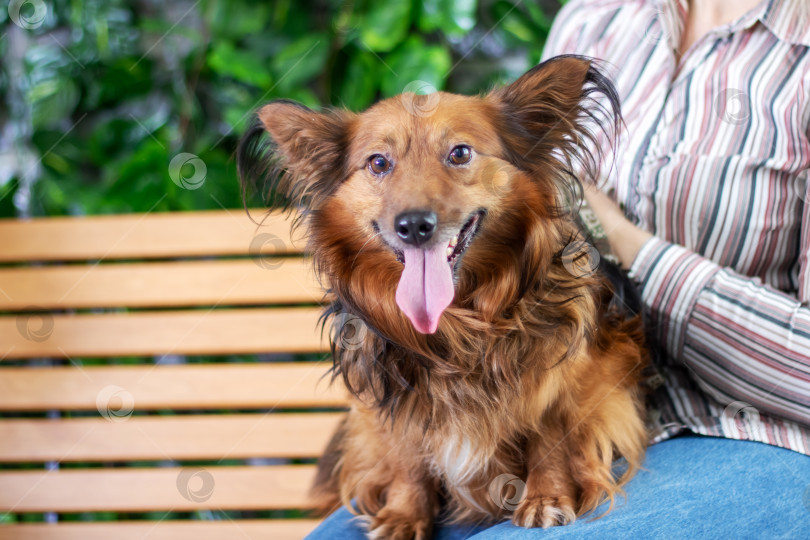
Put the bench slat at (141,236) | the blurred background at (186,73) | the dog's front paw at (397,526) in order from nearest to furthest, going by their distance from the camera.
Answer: the dog's front paw at (397,526)
the bench slat at (141,236)
the blurred background at (186,73)

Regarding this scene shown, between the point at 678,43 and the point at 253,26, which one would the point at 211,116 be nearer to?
the point at 253,26

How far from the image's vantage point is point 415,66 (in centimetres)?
227

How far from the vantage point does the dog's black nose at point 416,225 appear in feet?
3.38

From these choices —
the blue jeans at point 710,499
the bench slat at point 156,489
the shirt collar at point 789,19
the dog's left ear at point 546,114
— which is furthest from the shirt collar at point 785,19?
the bench slat at point 156,489

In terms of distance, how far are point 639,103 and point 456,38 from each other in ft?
4.01

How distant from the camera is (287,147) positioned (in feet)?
4.08

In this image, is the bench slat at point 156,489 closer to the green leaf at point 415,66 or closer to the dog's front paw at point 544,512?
the dog's front paw at point 544,512

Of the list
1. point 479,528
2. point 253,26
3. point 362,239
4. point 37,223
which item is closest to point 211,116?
point 253,26

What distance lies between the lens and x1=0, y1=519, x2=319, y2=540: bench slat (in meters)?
2.07

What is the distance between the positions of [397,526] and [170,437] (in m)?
1.19

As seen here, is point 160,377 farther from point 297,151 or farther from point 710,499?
point 710,499

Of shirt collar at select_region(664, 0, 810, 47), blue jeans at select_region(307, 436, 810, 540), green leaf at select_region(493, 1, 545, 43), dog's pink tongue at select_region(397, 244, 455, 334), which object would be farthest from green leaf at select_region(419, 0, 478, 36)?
blue jeans at select_region(307, 436, 810, 540)

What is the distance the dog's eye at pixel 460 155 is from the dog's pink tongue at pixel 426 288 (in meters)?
0.17

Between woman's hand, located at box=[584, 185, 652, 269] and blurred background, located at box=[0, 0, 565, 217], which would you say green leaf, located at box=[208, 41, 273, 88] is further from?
woman's hand, located at box=[584, 185, 652, 269]
